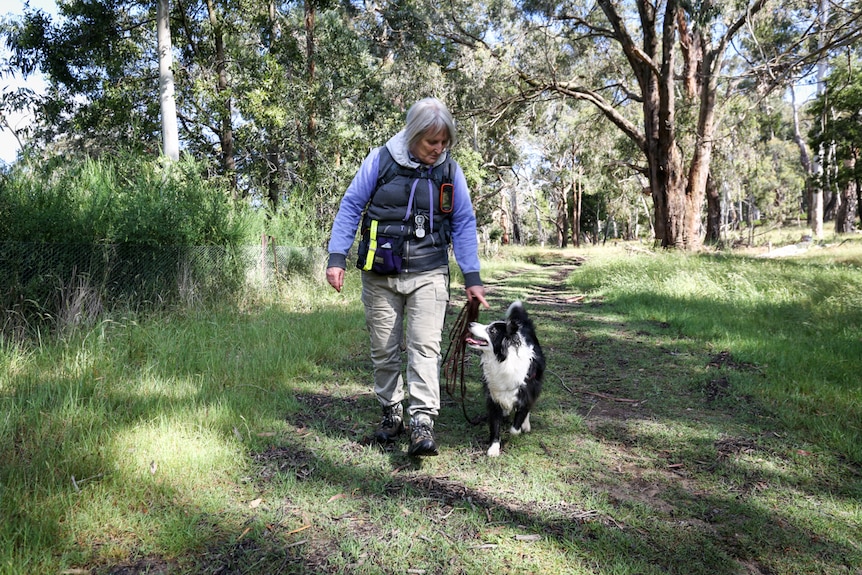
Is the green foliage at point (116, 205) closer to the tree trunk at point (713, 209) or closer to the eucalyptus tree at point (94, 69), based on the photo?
the eucalyptus tree at point (94, 69)

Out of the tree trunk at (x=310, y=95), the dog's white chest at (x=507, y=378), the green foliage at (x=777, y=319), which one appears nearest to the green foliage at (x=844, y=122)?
the green foliage at (x=777, y=319)

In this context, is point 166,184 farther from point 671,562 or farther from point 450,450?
point 671,562

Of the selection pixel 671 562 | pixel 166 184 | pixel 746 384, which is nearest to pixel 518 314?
pixel 671 562

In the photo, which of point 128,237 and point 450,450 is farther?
point 128,237

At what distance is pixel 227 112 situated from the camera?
1316 cm

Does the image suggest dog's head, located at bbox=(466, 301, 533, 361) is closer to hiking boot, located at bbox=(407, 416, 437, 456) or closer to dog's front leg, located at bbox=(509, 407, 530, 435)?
dog's front leg, located at bbox=(509, 407, 530, 435)

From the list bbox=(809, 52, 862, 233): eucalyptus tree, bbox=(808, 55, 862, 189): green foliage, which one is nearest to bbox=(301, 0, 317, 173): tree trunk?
bbox=(809, 52, 862, 233): eucalyptus tree

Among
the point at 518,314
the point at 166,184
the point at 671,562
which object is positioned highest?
the point at 166,184

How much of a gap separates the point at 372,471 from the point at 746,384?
3533 mm

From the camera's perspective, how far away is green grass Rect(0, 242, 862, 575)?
7.46ft

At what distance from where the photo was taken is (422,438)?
3.08 m

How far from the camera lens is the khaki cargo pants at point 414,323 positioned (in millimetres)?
3293

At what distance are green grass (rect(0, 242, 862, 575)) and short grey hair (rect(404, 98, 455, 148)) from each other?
200 cm

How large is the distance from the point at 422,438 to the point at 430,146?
69.1 inches
